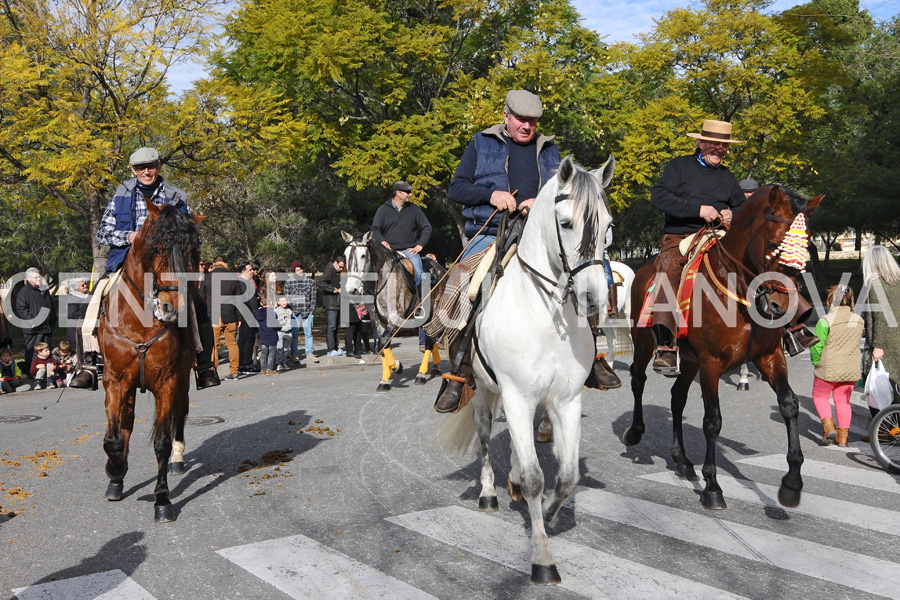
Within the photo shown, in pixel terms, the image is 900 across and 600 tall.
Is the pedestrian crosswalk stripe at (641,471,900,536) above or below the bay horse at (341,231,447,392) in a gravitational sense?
below

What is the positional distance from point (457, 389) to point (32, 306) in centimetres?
1345

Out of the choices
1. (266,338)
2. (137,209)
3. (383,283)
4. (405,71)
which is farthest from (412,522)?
(405,71)

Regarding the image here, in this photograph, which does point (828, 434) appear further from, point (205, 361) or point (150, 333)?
point (150, 333)

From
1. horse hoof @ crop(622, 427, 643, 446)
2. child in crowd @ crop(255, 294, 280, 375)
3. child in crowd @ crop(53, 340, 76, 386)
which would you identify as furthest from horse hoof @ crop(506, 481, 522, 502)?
child in crowd @ crop(53, 340, 76, 386)

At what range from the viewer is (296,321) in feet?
61.9

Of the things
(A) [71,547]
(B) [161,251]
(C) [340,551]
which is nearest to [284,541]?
(C) [340,551]

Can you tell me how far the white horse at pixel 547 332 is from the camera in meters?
5.11

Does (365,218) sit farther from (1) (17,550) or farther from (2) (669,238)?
(1) (17,550)

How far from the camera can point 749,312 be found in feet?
22.8

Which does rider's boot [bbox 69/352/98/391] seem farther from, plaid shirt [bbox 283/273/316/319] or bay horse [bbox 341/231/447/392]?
plaid shirt [bbox 283/273/316/319]

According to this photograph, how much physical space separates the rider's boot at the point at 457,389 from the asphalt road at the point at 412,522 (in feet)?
3.00

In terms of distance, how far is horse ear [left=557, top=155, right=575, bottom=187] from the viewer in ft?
16.6

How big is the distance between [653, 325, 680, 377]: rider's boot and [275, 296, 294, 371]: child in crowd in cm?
1139

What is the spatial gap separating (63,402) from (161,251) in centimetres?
903
